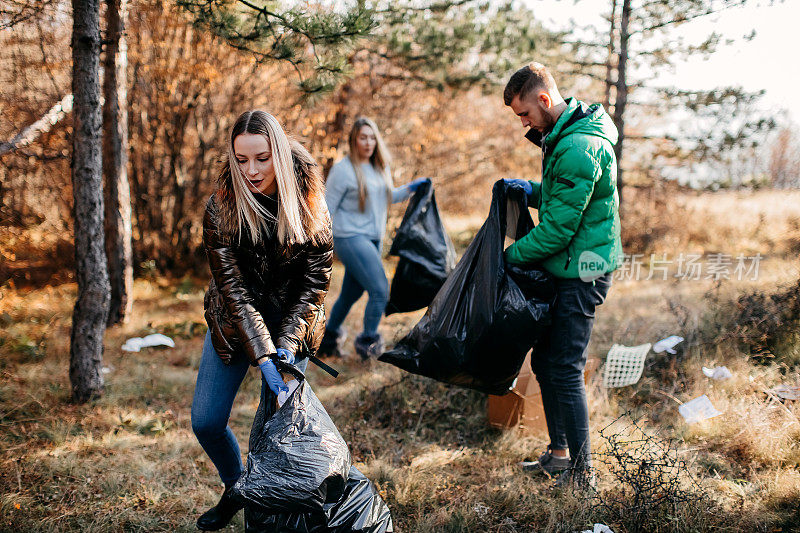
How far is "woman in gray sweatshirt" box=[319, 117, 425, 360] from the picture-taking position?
402 cm

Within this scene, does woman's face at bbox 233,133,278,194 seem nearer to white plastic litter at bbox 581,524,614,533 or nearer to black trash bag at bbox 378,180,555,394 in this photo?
black trash bag at bbox 378,180,555,394

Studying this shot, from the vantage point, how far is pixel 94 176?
129 inches

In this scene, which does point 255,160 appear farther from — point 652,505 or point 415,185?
point 652,505

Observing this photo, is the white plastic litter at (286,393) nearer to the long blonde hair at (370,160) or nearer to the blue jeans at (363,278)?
the blue jeans at (363,278)

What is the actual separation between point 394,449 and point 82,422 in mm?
1862

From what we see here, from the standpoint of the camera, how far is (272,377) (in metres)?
1.89

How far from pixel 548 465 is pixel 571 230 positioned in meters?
1.22

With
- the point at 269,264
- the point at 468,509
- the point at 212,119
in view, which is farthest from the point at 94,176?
the point at 212,119

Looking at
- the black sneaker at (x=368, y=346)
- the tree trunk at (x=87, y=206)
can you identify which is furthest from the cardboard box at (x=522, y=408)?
the tree trunk at (x=87, y=206)

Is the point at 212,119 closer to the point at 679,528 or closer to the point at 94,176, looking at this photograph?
the point at 94,176

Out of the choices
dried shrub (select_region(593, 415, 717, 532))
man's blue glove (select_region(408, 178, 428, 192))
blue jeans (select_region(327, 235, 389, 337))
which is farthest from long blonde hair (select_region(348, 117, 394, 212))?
dried shrub (select_region(593, 415, 717, 532))

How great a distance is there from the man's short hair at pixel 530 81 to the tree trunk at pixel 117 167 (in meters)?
3.26

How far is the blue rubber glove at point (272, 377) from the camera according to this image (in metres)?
1.88

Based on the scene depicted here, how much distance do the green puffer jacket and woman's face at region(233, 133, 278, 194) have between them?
114cm
